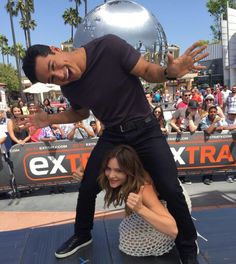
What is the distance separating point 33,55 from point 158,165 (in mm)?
1052

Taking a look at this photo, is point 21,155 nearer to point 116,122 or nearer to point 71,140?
point 71,140

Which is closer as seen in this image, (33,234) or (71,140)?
(33,234)

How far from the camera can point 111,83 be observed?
7.16ft

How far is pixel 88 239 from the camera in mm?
2818

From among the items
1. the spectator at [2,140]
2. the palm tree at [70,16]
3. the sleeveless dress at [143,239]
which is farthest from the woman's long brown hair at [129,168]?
the palm tree at [70,16]

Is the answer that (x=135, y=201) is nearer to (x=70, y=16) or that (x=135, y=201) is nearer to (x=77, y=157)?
(x=77, y=157)

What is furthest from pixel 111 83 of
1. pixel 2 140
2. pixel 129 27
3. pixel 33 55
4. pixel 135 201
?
pixel 2 140

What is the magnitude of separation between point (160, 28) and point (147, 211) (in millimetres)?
2697

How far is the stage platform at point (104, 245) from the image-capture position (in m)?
2.60

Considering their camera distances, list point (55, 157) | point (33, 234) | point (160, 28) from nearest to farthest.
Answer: point (33, 234) → point (160, 28) → point (55, 157)

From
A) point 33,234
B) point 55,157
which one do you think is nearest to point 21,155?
point 55,157

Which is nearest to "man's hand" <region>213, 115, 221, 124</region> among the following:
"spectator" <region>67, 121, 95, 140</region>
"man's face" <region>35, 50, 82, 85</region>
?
"spectator" <region>67, 121, 95, 140</region>

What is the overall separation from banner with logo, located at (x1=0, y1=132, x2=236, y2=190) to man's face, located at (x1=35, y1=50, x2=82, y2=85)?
12.8 feet

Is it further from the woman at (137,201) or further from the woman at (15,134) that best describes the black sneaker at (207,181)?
the woman at (137,201)
